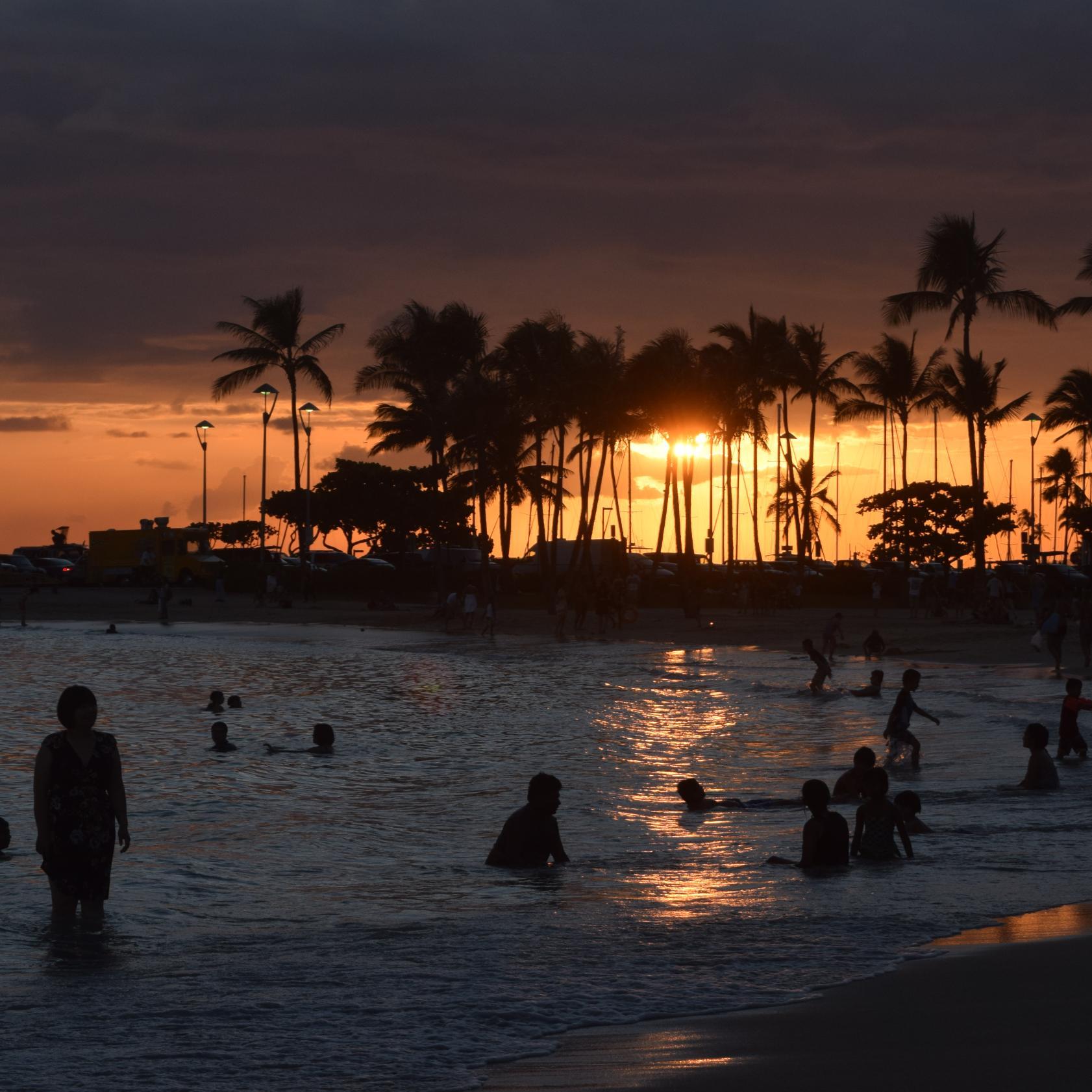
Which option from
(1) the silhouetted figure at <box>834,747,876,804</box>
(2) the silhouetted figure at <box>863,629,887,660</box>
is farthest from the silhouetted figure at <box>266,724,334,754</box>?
(2) the silhouetted figure at <box>863,629,887,660</box>

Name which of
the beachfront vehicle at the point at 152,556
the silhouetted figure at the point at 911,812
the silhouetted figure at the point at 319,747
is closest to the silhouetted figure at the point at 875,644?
the silhouetted figure at the point at 319,747

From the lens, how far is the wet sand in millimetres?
36844

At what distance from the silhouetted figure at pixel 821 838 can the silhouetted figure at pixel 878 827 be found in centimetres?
31

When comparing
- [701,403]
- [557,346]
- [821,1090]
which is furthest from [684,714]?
[557,346]

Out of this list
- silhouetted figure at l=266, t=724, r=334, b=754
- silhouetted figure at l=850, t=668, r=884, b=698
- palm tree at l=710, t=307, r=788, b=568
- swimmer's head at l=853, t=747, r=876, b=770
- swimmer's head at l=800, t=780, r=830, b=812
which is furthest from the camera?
palm tree at l=710, t=307, r=788, b=568

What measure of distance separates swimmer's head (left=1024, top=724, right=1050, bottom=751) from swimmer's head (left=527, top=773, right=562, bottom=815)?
5.75 meters

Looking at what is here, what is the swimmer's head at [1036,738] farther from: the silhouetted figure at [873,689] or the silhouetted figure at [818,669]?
the silhouetted figure at [818,669]

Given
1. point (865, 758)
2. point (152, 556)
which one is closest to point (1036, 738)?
point (865, 758)

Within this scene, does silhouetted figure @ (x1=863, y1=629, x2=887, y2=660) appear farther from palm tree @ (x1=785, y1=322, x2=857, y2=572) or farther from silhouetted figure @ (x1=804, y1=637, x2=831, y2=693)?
palm tree @ (x1=785, y1=322, x2=857, y2=572)

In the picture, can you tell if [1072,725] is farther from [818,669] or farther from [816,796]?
[818,669]

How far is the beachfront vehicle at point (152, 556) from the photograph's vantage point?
74.4 metres

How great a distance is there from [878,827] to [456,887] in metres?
3.42

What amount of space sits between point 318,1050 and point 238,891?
4729 millimetres

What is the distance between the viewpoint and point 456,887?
1105cm
